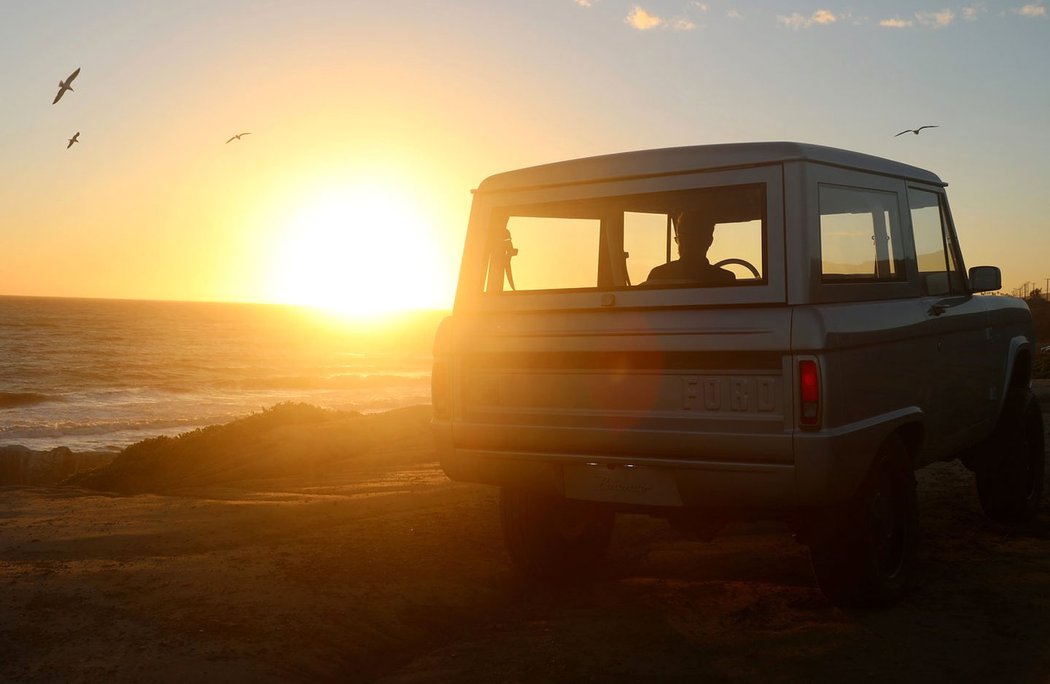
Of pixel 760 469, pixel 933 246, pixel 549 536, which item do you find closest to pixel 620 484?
pixel 760 469

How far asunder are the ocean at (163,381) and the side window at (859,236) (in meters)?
17.8

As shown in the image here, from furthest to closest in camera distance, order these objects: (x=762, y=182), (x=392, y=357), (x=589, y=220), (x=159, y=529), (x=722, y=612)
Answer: (x=392, y=357) < (x=159, y=529) < (x=589, y=220) < (x=722, y=612) < (x=762, y=182)

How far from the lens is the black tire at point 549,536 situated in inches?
226

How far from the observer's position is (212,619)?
488cm

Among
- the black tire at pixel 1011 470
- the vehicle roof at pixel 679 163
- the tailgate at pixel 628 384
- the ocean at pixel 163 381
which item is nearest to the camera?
the tailgate at pixel 628 384

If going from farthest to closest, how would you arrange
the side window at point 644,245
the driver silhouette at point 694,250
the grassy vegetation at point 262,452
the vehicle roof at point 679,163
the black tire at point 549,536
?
the grassy vegetation at point 262,452, the black tire at point 549,536, the side window at point 644,245, the driver silhouette at point 694,250, the vehicle roof at point 679,163

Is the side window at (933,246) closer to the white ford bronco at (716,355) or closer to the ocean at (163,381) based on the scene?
the white ford bronco at (716,355)

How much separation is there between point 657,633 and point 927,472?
546cm

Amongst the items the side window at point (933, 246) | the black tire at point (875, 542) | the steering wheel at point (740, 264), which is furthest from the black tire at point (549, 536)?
the side window at point (933, 246)

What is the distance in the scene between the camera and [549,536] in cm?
586

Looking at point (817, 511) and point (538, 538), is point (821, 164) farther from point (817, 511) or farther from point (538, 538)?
point (538, 538)

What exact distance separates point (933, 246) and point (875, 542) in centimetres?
196

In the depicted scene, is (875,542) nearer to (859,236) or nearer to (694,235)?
(859,236)

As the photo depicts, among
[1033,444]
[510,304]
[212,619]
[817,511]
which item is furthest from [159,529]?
[1033,444]
